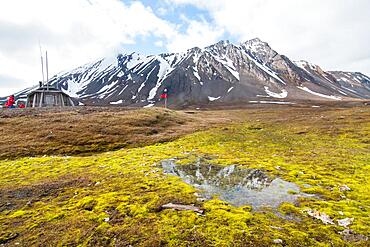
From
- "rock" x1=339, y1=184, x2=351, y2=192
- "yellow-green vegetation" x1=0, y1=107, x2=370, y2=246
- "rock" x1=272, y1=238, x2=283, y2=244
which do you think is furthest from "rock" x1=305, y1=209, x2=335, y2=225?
"rock" x1=339, y1=184, x2=351, y2=192

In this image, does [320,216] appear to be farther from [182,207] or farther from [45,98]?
[45,98]

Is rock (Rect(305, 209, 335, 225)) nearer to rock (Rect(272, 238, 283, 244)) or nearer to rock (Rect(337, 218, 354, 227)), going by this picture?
rock (Rect(337, 218, 354, 227))

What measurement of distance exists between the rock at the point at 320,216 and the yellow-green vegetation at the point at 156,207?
211 mm

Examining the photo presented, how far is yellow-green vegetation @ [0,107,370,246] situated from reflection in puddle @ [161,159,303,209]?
2.38 feet

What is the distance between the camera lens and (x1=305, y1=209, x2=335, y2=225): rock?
30.5ft

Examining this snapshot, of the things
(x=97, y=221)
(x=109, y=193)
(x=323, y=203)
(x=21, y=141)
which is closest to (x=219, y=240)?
(x=97, y=221)

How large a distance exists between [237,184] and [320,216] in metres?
4.82

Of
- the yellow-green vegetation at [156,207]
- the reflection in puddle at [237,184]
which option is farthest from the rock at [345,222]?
the reflection in puddle at [237,184]

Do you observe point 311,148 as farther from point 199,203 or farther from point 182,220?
point 182,220

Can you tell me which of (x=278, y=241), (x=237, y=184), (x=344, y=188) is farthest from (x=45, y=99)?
(x=278, y=241)

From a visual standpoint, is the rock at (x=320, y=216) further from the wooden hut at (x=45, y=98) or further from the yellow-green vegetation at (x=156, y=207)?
the wooden hut at (x=45, y=98)

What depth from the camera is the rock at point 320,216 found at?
929 centimetres

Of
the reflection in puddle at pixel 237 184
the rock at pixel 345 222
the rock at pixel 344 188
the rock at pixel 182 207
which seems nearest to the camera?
the rock at pixel 345 222

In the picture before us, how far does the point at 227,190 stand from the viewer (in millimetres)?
13055
